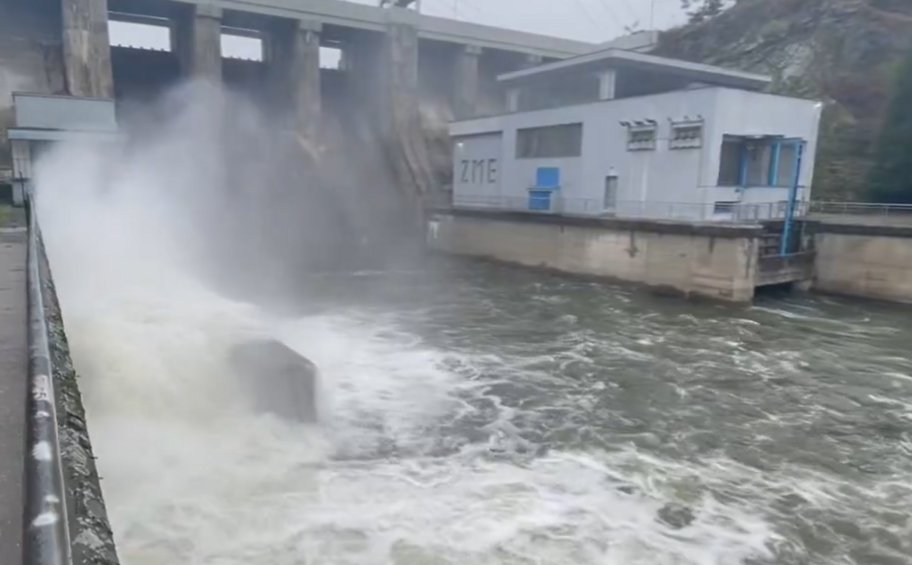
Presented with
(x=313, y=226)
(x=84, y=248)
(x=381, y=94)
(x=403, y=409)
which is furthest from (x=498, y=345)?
(x=381, y=94)

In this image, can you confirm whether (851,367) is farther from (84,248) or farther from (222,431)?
(84,248)

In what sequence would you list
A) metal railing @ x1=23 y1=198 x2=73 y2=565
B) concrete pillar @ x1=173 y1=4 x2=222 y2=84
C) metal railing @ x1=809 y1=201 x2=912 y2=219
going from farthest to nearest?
concrete pillar @ x1=173 y1=4 x2=222 y2=84
metal railing @ x1=809 y1=201 x2=912 y2=219
metal railing @ x1=23 y1=198 x2=73 y2=565

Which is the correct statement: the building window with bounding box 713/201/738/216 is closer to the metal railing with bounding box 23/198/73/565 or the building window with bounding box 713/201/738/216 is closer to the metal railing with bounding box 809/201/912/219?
the metal railing with bounding box 809/201/912/219

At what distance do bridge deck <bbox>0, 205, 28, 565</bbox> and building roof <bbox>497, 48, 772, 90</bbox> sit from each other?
67.2ft

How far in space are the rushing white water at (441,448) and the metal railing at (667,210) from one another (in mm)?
6815

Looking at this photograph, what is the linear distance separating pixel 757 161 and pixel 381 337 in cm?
1355

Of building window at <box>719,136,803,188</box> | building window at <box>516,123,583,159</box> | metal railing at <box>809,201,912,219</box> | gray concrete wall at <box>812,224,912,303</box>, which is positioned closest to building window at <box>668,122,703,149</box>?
building window at <box>719,136,803,188</box>

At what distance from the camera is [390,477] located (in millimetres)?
6645

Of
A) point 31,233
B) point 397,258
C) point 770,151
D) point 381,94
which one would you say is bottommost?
point 397,258

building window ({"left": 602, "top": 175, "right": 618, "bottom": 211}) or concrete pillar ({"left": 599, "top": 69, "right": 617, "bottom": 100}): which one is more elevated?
concrete pillar ({"left": 599, "top": 69, "right": 617, "bottom": 100})

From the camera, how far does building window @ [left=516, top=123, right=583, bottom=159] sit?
22.6m

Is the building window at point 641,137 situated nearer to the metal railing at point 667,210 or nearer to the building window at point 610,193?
the building window at point 610,193

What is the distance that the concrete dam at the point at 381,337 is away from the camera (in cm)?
555

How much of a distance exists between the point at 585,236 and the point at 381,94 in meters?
13.7
